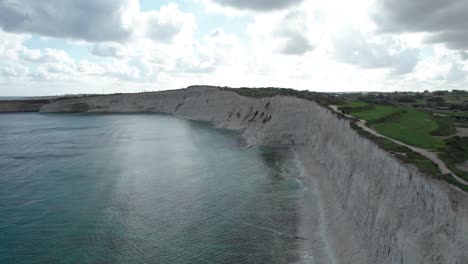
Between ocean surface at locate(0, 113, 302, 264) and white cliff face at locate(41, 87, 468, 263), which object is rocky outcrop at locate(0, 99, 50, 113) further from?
white cliff face at locate(41, 87, 468, 263)

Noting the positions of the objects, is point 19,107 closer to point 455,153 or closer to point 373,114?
point 373,114

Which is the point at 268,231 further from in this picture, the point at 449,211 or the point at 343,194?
the point at 449,211

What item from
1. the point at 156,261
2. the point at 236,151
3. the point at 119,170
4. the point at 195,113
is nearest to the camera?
the point at 156,261

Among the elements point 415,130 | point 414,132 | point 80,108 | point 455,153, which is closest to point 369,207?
point 455,153

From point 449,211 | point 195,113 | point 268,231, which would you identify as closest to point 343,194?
point 268,231

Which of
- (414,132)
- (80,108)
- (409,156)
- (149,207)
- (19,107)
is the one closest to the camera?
(409,156)

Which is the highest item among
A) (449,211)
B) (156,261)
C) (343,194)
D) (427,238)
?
(449,211)

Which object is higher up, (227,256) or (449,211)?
(449,211)
